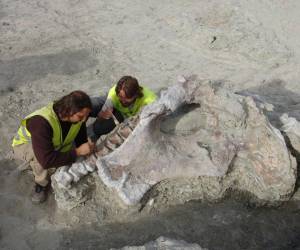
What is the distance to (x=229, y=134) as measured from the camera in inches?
127

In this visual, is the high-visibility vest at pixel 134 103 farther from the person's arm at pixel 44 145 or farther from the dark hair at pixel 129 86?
the person's arm at pixel 44 145

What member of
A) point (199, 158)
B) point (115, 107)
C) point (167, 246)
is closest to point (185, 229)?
point (199, 158)

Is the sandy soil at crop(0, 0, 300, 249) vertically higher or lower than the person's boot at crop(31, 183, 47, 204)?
higher

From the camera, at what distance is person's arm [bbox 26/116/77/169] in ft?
10.4

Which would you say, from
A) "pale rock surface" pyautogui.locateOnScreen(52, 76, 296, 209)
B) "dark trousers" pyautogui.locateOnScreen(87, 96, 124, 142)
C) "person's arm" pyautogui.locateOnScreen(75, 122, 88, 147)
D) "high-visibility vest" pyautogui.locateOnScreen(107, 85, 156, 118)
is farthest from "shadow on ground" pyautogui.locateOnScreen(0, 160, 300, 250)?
"high-visibility vest" pyautogui.locateOnScreen(107, 85, 156, 118)

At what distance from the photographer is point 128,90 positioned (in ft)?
12.5

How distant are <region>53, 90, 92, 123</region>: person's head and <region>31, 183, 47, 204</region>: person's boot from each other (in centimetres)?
76

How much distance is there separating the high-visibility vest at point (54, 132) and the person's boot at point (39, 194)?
395 millimetres

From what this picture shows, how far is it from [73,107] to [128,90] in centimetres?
79

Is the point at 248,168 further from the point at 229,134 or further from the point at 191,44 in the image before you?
the point at 191,44

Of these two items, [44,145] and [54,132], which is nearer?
[44,145]

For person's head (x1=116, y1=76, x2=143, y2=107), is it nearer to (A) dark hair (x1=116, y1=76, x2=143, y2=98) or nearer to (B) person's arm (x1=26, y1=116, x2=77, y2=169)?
(A) dark hair (x1=116, y1=76, x2=143, y2=98)

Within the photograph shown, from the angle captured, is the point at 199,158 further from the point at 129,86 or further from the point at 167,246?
the point at 129,86

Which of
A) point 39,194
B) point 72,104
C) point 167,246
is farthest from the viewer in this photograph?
point 39,194
